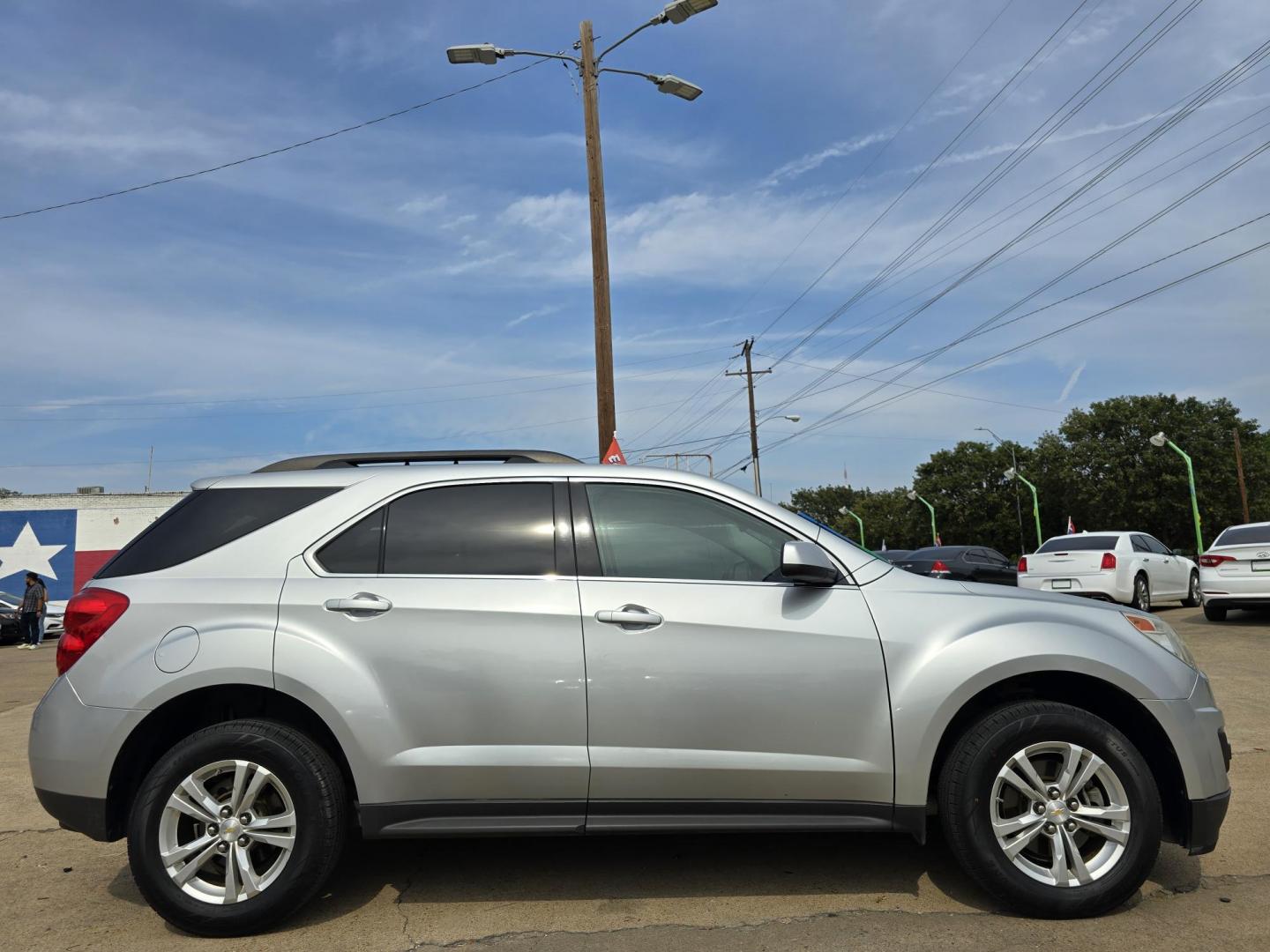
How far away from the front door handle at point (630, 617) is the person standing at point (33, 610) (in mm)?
21326

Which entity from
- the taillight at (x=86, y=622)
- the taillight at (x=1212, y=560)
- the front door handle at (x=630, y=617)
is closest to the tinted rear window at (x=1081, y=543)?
the taillight at (x=1212, y=560)

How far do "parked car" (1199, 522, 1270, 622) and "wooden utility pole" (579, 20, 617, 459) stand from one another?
875 centimetres

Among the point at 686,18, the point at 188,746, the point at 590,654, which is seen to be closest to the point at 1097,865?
the point at 590,654

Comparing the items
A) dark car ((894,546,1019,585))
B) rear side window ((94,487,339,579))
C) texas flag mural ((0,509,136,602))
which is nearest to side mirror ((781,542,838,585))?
rear side window ((94,487,339,579))

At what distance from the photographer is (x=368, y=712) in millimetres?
3535

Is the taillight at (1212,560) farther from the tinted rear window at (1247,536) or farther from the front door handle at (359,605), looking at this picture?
the front door handle at (359,605)

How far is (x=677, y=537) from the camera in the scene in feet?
12.7

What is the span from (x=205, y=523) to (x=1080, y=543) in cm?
1550

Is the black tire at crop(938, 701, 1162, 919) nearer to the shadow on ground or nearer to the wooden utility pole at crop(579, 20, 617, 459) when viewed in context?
the shadow on ground

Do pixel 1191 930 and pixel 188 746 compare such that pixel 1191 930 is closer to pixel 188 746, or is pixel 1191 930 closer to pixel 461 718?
pixel 461 718

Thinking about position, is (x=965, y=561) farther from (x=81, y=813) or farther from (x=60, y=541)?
(x=60, y=541)

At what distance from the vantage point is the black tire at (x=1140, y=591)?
15938 millimetres

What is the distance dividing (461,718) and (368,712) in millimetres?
343

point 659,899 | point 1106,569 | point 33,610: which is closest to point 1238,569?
point 1106,569
